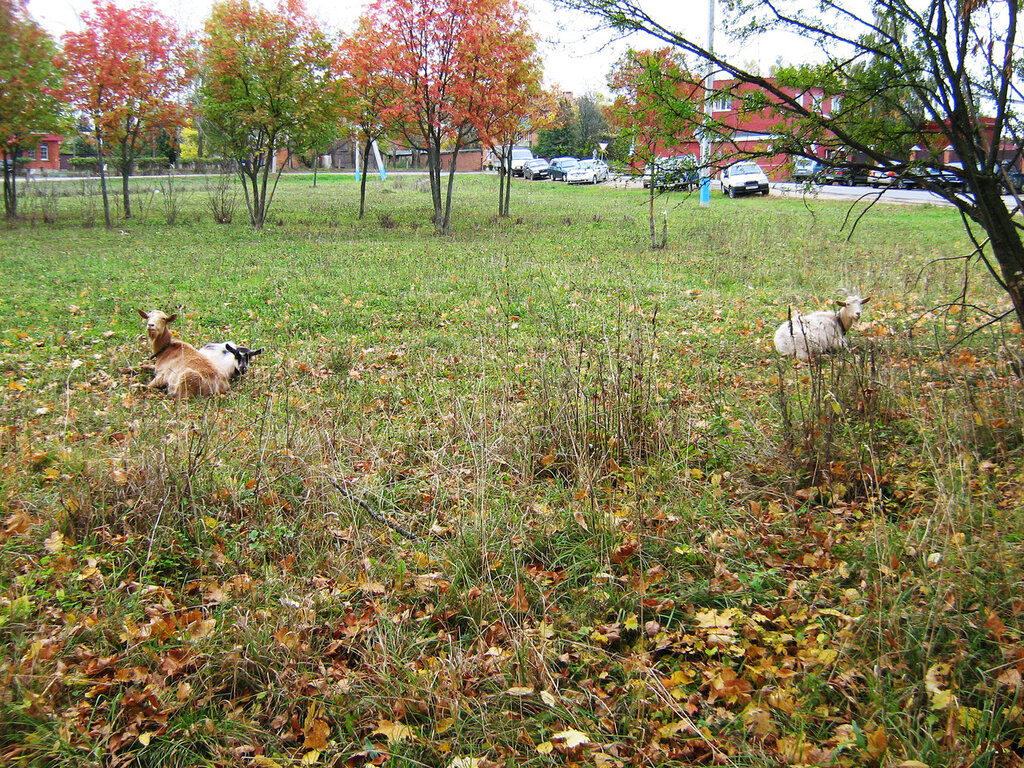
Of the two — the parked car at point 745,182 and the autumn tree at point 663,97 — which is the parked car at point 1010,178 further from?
the parked car at point 745,182

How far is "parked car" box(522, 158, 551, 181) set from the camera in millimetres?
46469

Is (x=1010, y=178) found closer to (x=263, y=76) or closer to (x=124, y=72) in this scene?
(x=263, y=76)

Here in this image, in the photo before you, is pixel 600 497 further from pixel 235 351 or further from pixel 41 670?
pixel 235 351

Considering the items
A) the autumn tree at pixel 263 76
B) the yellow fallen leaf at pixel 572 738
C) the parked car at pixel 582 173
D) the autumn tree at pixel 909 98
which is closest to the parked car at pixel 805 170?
the autumn tree at pixel 909 98

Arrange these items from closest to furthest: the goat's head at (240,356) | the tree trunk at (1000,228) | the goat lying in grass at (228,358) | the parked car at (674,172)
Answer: the tree trunk at (1000,228) → the parked car at (674,172) → the goat lying in grass at (228,358) → the goat's head at (240,356)

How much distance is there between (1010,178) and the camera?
5.47 metres

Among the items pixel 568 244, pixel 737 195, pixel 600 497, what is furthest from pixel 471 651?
pixel 737 195

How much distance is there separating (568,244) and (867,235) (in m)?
7.11

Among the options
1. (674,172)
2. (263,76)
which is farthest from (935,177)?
(263,76)

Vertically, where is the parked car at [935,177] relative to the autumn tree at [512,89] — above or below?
below

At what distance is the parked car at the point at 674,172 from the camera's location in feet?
19.1

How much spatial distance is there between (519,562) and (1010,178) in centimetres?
490

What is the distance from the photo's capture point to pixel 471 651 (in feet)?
10.7

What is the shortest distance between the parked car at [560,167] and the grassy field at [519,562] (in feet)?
125
